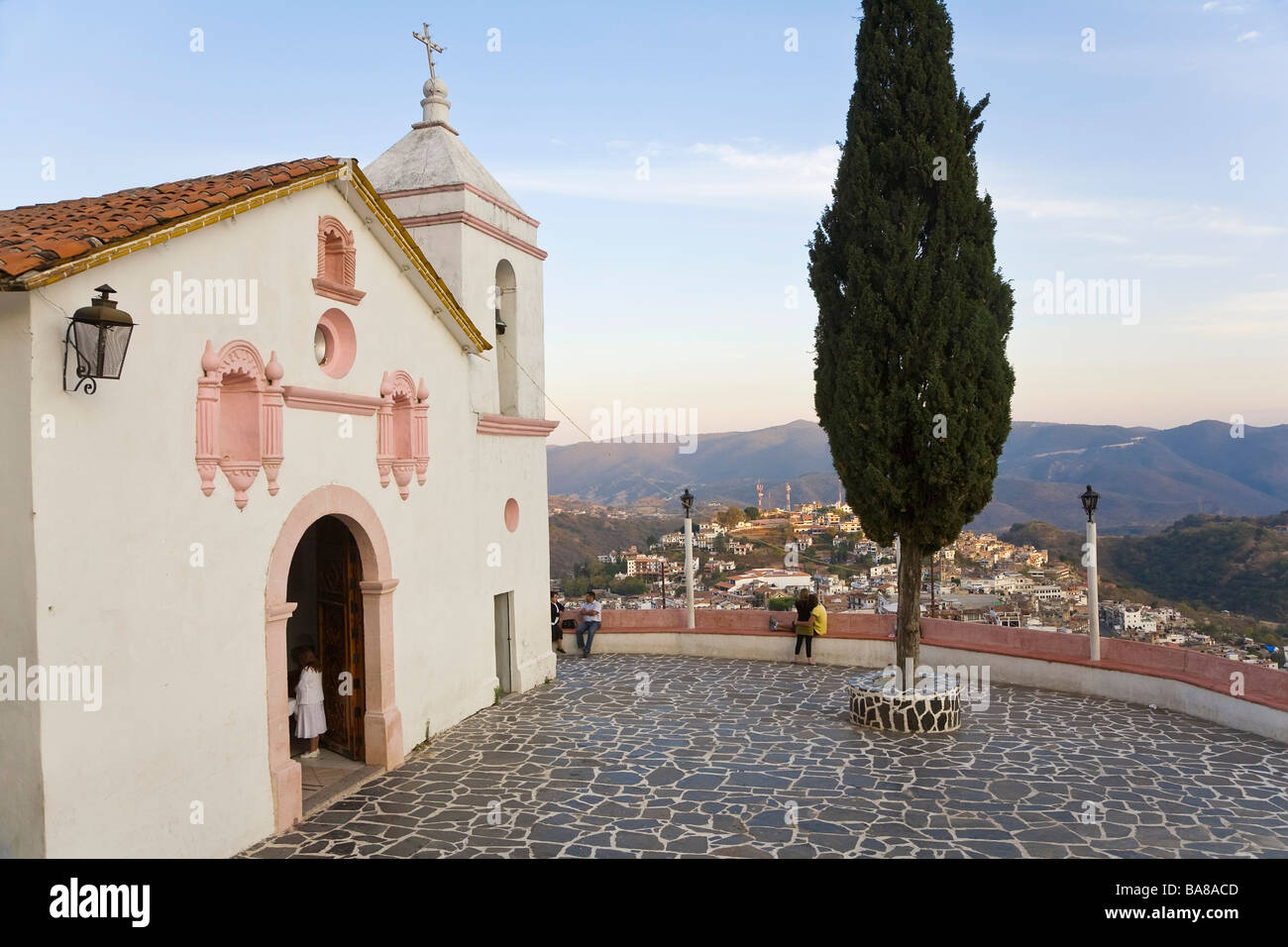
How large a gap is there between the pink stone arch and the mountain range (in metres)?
8.66

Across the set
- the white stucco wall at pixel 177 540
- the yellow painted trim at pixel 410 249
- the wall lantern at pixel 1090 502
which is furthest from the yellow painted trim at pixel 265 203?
the wall lantern at pixel 1090 502

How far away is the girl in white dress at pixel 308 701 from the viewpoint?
9742mm

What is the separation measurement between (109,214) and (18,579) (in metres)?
2.96

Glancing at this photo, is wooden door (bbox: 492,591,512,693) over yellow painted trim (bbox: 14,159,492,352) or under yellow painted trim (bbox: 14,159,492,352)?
under

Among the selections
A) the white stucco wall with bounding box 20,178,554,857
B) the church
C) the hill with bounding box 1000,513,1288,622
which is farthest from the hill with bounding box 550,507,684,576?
the white stucco wall with bounding box 20,178,554,857

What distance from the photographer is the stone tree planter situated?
36.3 feet

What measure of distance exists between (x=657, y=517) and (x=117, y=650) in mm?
39968

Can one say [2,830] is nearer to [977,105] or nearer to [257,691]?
[257,691]

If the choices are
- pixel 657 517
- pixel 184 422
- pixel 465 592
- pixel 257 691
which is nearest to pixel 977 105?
pixel 465 592

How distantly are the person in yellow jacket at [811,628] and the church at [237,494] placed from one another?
17.8 ft

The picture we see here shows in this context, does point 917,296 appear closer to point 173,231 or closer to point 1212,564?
point 173,231

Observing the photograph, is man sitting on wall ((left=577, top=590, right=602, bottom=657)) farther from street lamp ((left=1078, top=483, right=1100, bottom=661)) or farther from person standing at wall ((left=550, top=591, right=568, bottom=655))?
street lamp ((left=1078, top=483, right=1100, bottom=661))

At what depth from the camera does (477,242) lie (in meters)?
12.9

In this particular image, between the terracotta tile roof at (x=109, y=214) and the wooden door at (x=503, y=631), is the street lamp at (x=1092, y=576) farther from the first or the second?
the terracotta tile roof at (x=109, y=214)
